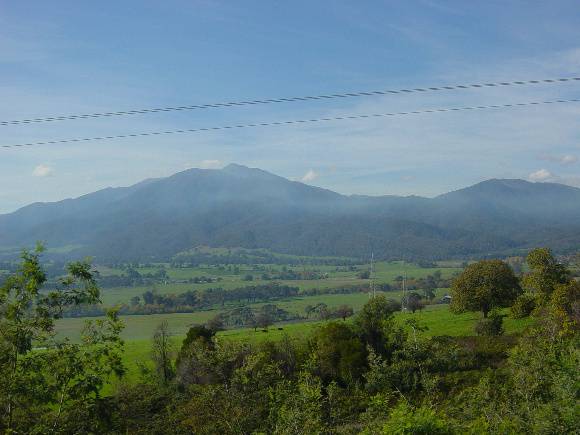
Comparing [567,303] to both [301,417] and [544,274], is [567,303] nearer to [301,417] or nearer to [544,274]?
[544,274]

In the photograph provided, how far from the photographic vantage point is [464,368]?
96.9ft

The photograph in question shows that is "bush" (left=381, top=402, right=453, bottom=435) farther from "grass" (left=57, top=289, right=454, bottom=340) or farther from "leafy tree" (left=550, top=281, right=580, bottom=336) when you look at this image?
"grass" (left=57, top=289, right=454, bottom=340)

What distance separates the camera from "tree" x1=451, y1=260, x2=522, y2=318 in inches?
1626

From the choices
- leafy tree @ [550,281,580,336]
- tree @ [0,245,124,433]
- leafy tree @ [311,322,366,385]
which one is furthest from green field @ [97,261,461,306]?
tree @ [0,245,124,433]

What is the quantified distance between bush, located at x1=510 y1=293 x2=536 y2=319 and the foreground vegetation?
21cm

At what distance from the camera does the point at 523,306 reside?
39.0 meters

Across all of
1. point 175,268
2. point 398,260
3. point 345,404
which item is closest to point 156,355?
point 345,404

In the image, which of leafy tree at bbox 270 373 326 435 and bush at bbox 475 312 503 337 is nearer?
leafy tree at bbox 270 373 326 435

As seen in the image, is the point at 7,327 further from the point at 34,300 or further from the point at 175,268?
the point at 175,268

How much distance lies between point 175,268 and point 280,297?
67621mm

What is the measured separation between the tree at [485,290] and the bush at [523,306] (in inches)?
84.4

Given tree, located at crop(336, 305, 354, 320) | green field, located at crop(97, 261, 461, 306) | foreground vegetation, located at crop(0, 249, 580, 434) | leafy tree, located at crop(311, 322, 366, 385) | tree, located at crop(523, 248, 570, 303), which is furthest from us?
green field, located at crop(97, 261, 461, 306)

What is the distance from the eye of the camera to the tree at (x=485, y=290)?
136 feet

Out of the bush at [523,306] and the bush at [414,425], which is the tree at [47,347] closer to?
the bush at [414,425]
